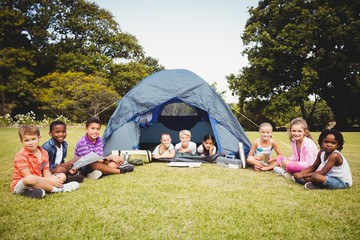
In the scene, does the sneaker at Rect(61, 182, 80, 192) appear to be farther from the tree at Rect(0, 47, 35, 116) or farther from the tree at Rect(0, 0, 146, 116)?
the tree at Rect(0, 47, 35, 116)

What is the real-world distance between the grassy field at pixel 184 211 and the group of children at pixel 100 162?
126mm

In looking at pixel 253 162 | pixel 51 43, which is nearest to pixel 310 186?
pixel 253 162

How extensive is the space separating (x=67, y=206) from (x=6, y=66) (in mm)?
19064

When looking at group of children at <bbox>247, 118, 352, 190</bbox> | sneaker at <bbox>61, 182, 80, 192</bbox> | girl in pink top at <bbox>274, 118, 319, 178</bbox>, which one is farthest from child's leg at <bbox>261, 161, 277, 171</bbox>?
sneaker at <bbox>61, 182, 80, 192</bbox>

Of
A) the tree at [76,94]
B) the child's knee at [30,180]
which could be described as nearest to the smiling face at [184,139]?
the child's knee at [30,180]

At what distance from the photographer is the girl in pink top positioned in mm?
3291

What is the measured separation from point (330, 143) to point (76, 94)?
16482mm

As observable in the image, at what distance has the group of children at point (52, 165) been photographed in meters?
2.56

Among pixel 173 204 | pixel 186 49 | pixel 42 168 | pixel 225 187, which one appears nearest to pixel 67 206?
pixel 42 168

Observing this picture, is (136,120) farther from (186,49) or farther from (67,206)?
(186,49)

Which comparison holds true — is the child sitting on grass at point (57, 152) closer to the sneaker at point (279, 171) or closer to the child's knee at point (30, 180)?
the child's knee at point (30, 180)

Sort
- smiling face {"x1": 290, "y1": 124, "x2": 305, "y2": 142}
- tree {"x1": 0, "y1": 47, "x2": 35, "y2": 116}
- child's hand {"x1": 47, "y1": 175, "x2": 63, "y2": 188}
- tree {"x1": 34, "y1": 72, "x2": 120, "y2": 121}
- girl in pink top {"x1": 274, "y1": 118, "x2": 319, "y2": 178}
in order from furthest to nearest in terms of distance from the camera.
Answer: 1. tree {"x1": 0, "y1": 47, "x2": 35, "y2": 116}
2. tree {"x1": 34, "y1": 72, "x2": 120, "y2": 121}
3. smiling face {"x1": 290, "y1": 124, "x2": 305, "y2": 142}
4. girl in pink top {"x1": 274, "y1": 118, "x2": 319, "y2": 178}
5. child's hand {"x1": 47, "y1": 175, "x2": 63, "y2": 188}

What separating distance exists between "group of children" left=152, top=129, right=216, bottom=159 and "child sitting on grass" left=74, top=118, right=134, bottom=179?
103cm

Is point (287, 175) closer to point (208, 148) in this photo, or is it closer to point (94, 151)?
point (208, 148)
